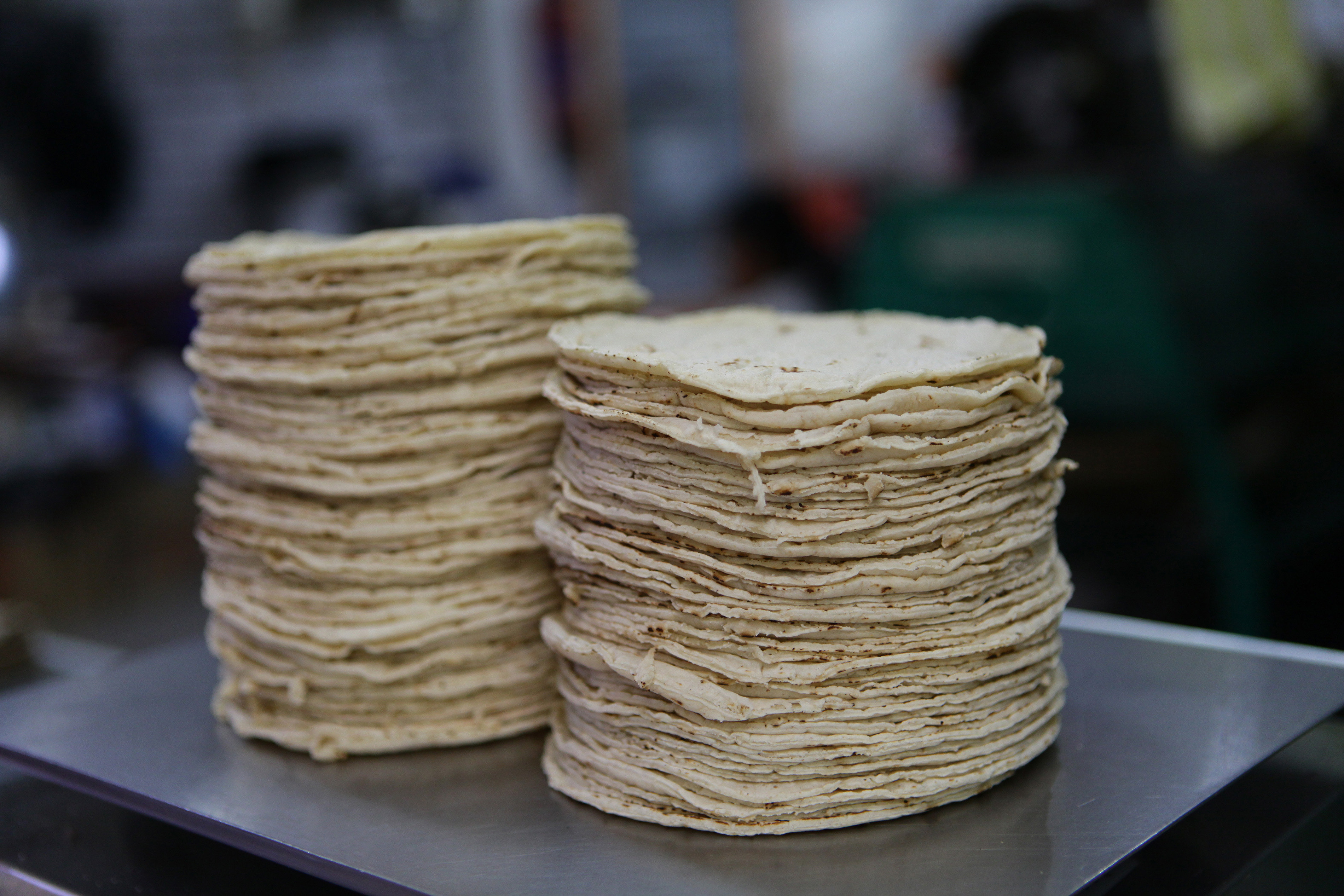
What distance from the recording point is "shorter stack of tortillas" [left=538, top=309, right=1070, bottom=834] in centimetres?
102

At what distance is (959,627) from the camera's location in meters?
1.07

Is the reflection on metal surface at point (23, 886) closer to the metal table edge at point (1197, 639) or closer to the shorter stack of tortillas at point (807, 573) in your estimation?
the shorter stack of tortillas at point (807, 573)

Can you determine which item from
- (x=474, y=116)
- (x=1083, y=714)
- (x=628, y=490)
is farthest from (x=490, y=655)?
(x=474, y=116)

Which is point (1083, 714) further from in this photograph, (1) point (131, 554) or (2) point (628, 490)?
(1) point (131, 554)

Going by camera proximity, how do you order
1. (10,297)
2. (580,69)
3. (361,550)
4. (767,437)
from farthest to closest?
(580,69) → (10,297) → (361,550) → (767,437)

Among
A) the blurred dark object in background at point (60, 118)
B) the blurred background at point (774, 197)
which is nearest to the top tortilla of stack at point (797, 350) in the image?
the blurred background at point (774, 197)

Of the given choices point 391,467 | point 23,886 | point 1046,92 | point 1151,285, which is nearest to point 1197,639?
point 391,467

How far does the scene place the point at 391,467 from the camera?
4.12ft

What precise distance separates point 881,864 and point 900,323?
581 mm

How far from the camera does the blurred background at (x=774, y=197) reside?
2584 mm

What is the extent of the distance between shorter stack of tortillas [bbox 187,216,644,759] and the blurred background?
0.78 meters

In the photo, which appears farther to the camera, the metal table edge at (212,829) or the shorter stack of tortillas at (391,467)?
the shorter stack of tortillas at (391,467)

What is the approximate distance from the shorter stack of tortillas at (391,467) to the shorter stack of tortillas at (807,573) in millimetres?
152

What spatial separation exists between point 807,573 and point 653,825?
0.91 feet
